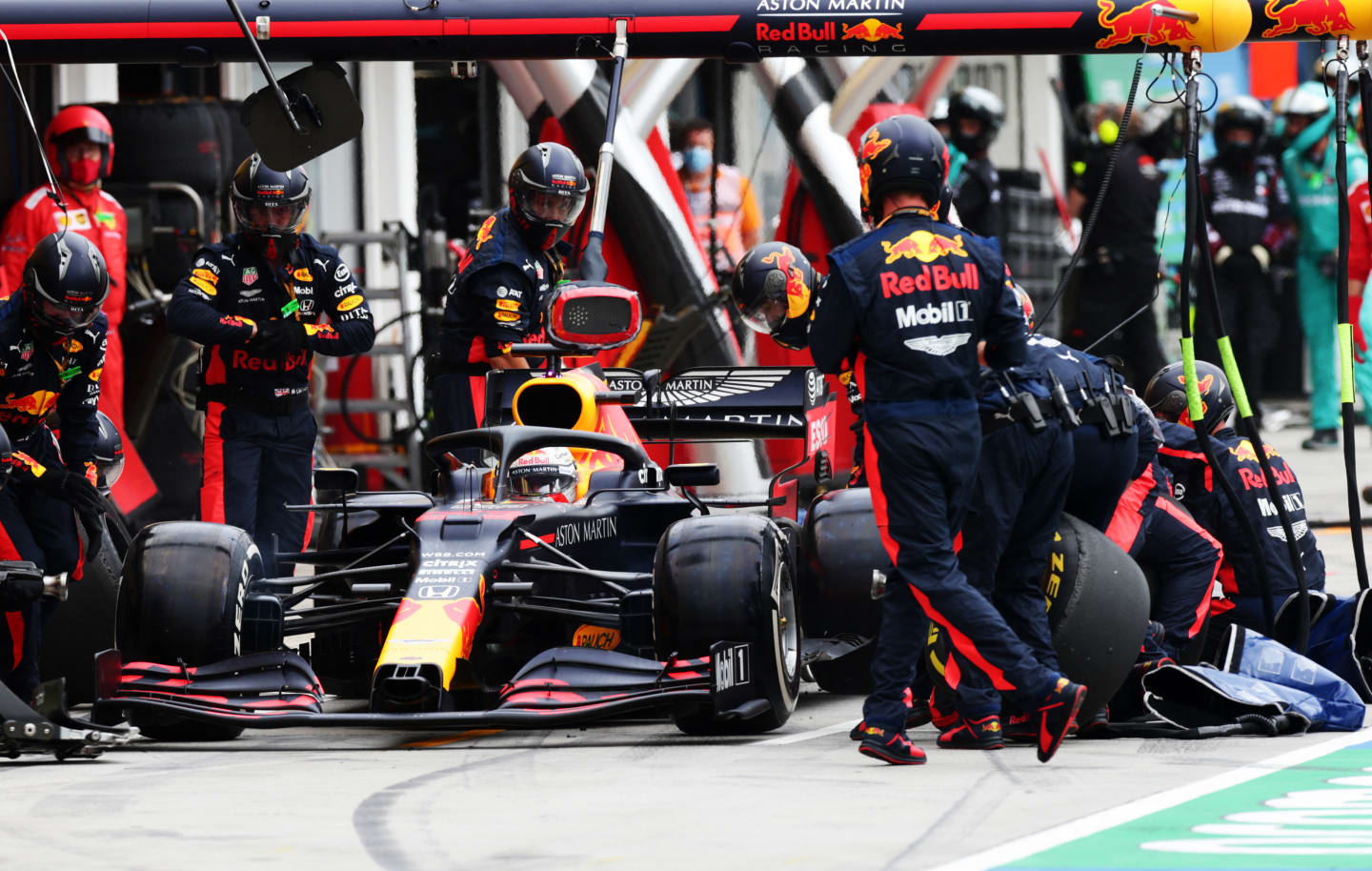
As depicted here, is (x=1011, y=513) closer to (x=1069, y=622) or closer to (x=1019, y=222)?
(x=1069, y=622)

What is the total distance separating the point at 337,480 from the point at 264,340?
1.58 meters

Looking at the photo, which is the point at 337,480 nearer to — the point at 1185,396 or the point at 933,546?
the point at 933,546

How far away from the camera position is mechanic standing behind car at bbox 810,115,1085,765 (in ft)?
23.2

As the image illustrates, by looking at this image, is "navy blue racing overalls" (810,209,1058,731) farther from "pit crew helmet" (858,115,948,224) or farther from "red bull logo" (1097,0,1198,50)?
"red bull logo" (1097,0,1198,50)

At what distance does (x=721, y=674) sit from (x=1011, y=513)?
3.32 ft

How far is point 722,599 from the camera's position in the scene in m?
7.57

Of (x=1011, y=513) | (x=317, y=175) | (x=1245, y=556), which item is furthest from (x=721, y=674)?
(x=317, y=175)

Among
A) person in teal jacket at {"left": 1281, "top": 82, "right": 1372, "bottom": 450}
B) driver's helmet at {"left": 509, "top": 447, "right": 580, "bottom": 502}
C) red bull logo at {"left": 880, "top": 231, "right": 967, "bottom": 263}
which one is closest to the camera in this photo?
red bull logo at {"left": 880, "top": 231, "right": 967, "bottom": 263}

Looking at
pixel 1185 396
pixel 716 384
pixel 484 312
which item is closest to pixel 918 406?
pixel 1185 396

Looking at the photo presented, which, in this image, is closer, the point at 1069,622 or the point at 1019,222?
the point at 1069,622

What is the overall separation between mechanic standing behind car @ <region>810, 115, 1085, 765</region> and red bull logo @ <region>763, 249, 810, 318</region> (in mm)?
Answer: 1966

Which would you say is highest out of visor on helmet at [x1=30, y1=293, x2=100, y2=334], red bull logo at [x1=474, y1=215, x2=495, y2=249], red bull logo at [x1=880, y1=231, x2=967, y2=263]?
red bull logo at [x1=474, y1=215, x2=495, y2=249]

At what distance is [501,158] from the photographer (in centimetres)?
1811

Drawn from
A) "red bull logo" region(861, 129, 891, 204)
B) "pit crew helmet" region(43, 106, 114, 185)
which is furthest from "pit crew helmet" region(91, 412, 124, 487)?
"red bull logo" region(861, 129, 891, 204)
